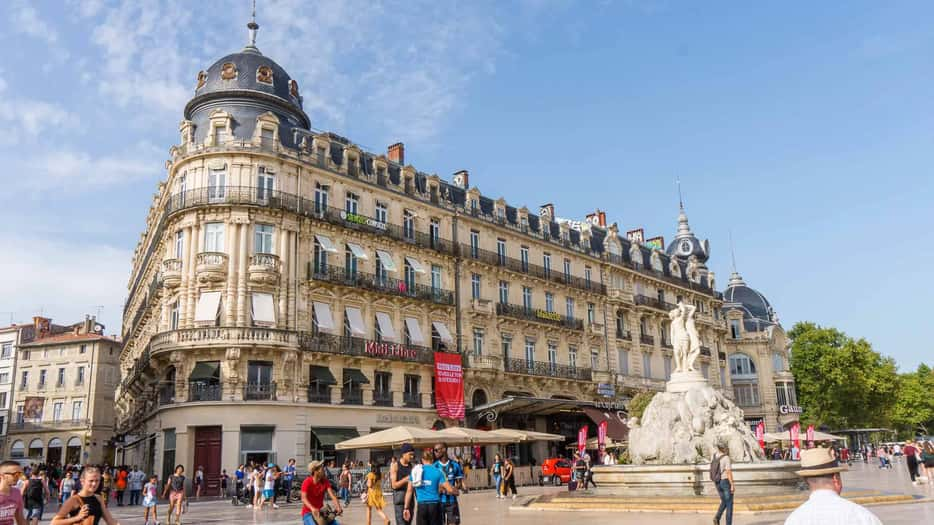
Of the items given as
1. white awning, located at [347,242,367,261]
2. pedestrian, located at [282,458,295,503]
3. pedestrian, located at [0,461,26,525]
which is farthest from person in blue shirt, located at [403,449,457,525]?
white awning, located at [347,242,367,261]

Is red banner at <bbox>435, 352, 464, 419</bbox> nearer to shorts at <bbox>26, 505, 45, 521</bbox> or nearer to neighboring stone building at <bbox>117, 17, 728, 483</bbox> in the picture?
neighboring stone building at <bbox>117, 17, 728, 483</bbox>

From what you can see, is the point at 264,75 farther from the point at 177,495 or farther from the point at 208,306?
the point at 177,495

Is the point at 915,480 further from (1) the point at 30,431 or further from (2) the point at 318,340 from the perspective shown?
(1) the point at 30,431

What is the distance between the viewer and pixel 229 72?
Answer: 106 ft

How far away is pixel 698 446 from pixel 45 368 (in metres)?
57.6

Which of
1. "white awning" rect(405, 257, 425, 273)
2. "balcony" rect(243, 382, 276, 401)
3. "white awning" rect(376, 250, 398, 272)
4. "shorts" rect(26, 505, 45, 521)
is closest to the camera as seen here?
"shorts" rect(26, 505, 45, 521)

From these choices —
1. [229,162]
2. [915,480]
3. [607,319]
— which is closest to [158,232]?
[229,162]

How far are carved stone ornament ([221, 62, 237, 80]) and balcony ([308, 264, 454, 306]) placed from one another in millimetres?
8836

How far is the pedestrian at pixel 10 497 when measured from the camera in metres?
5.85

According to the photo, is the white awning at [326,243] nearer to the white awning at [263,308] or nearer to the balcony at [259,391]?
the white awning at [263,308]

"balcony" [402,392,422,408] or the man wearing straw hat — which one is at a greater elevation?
"balcony" [402,392,422,408]

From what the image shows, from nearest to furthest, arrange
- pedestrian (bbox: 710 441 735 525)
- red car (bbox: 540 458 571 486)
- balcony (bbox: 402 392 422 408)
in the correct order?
pedestrian (bbox: 710 441 735 525), red car (bbox: 540 458 571 486), balcony (bbox: 402 392 422 408)

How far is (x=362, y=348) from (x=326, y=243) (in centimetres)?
470

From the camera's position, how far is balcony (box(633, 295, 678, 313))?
49.0 metres
